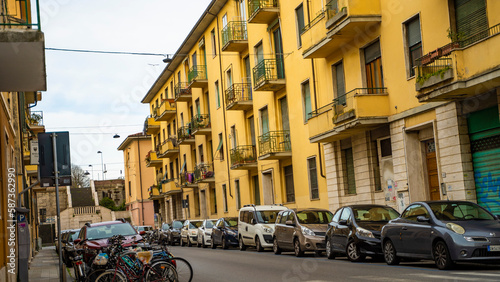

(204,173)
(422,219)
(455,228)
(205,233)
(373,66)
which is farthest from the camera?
(204,173)

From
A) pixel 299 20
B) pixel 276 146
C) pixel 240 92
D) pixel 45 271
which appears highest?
pixel 299 20

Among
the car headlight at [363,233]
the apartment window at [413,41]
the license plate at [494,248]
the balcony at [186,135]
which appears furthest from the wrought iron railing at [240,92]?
the license plate at [494,248]

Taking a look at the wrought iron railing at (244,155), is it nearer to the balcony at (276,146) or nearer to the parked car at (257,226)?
the balcony at (276,146)

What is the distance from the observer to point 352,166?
25.4 m

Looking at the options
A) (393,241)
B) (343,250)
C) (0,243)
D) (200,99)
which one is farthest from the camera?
(200,99)

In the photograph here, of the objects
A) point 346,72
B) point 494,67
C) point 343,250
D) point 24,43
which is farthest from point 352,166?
point 24,43

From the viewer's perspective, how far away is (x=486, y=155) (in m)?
18.2

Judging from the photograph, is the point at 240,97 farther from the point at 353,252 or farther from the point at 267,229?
the point at 353,252

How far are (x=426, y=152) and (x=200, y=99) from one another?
2668 cm

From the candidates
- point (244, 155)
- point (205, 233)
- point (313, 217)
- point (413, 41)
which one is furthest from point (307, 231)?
point (244, 155)

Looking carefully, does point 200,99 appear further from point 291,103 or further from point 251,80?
point 291,103

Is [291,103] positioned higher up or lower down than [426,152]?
higher up

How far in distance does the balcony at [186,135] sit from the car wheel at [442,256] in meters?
33.6

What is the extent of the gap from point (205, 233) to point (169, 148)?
71.3ft
